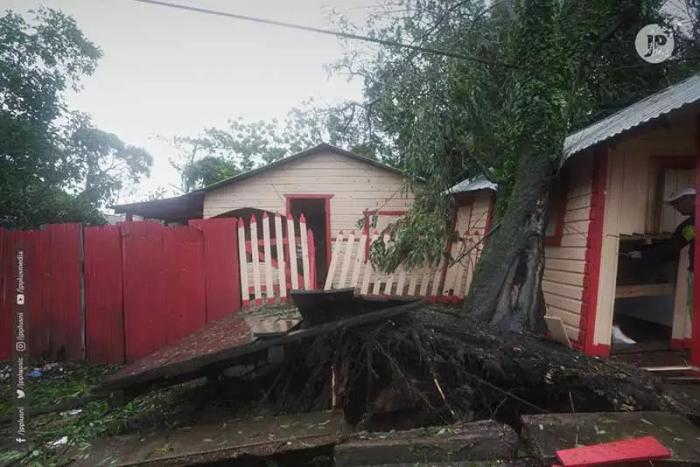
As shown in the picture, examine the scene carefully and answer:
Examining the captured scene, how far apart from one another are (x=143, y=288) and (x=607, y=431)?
495cm

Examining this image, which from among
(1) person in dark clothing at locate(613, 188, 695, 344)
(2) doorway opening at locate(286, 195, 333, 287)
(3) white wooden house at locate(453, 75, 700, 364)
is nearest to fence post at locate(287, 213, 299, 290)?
(3) white wooden house at locate(453, 75, 700, 364)

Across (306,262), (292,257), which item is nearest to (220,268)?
(292,257)

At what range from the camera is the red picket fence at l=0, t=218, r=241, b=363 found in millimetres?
4363

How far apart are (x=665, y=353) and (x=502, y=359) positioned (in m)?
3.47

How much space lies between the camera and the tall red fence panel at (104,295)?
436 cm

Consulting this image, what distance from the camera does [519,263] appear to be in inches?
173

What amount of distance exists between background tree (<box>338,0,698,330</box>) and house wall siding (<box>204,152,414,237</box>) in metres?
2.75

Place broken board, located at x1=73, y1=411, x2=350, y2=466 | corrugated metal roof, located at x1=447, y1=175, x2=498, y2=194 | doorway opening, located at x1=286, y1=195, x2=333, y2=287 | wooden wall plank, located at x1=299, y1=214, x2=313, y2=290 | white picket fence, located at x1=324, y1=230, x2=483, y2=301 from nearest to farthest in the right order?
broken board, located at x1=73, y1=411, x2=350, y2=466, wooden wall plank, located at x1=299, y1=214, x2=313, y2=290, white picket fence, located at x1=324, y1=230, x2=483, y2=301, corrugated metal roof, located at x1=447, y1=175, x2=498, y2=194, doorway opening, located at x1=286, y1=195, x2=333, y2=287

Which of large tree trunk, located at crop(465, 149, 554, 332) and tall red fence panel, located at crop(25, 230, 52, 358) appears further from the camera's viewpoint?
tall red fence panel, located at crop(25, 230, 52, 358)

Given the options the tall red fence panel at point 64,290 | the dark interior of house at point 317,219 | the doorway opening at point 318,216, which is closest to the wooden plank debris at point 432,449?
the tall red fence panel at point 64,290

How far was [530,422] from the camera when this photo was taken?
2.34m

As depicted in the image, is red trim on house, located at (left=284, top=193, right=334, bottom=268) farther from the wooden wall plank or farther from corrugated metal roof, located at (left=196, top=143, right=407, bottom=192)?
the wooden wall plank

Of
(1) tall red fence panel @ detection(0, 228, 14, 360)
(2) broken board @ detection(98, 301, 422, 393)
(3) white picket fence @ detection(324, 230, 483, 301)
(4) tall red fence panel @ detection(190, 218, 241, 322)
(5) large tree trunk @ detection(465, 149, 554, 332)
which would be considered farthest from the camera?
(3) white picket fence @ detection(324, 230, 483, 301)

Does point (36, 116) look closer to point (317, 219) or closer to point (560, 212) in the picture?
point (317, 219)
